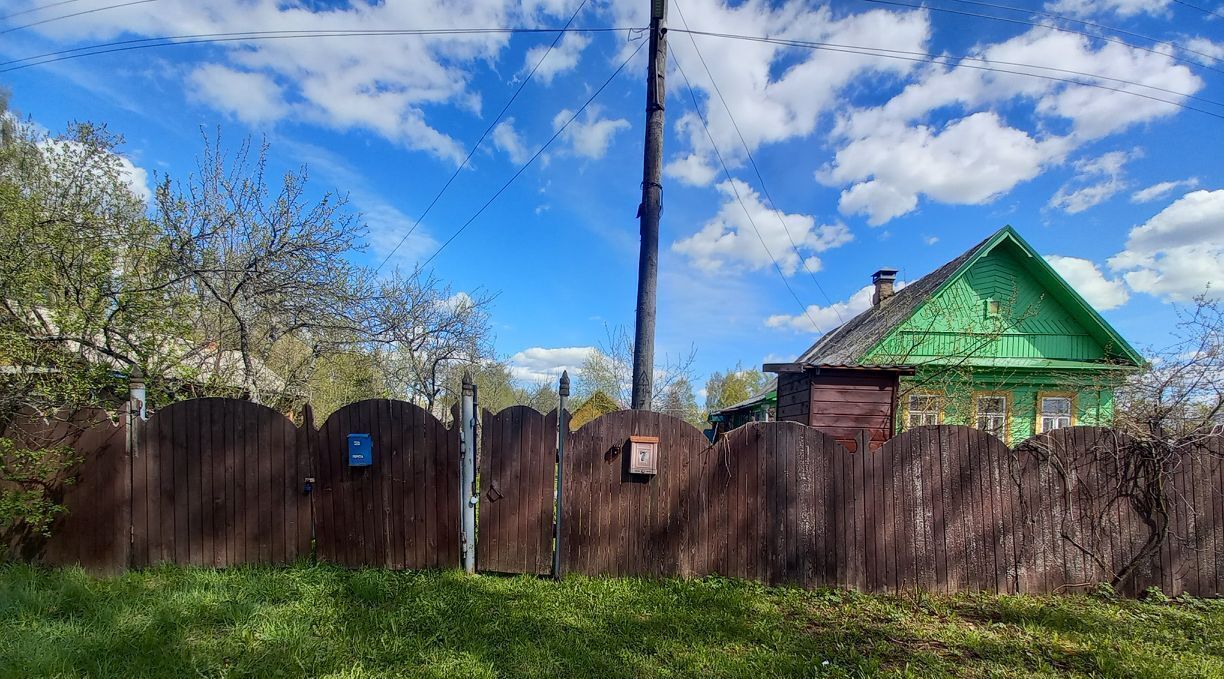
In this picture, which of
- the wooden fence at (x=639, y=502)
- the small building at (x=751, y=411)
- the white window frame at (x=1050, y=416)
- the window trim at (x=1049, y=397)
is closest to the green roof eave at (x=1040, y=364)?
the window trim at (x=1049, y=397)

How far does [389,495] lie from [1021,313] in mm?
13901

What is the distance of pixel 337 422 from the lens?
456 centimetres

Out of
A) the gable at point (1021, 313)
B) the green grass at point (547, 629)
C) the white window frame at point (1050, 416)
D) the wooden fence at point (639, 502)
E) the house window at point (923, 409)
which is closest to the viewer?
the green grass at point (547, 629)

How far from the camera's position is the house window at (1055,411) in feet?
37.2

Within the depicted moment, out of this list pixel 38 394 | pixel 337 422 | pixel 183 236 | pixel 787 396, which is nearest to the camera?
pixel 38 394

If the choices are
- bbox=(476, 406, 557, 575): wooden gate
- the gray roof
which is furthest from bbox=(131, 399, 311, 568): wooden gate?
the gray roof

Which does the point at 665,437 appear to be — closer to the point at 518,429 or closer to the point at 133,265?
the point at 518,429

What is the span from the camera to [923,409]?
8602 mm

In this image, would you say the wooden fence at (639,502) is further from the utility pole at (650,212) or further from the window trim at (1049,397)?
the window trim at (1049,397)

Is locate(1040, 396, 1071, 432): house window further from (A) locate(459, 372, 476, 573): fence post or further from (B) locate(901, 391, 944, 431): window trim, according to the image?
(A) locate(459, 372, 476, 573): fence post

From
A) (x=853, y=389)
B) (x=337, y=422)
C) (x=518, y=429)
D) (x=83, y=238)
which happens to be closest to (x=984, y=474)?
(x=853, y=389)

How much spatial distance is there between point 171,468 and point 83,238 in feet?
7.58

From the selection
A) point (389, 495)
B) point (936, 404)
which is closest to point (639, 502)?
point (389, 495)

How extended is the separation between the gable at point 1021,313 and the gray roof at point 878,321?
34cm
